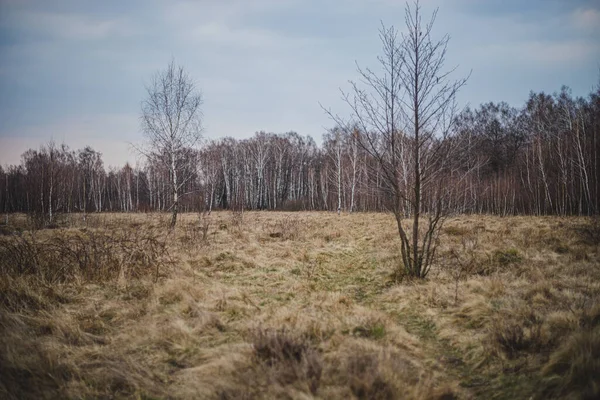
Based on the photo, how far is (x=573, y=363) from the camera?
84.4 inches

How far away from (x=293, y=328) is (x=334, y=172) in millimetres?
25078

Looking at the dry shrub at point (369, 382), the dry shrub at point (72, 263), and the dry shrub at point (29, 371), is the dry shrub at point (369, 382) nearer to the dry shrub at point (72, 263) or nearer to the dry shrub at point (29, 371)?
the dry shrub at point (29, 371)

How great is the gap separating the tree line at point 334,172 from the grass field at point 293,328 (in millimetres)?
15406

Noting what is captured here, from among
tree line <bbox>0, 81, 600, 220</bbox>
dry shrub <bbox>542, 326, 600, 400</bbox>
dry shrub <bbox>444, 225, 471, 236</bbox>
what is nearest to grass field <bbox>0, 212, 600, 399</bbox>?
dry shrub <bbox>542, 326, 600, 400</bbox>

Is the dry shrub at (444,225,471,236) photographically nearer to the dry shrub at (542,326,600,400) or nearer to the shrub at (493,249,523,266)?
the shrub at (493,249,523,266)

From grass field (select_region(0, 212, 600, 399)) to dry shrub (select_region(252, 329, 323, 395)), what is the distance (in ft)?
0.04

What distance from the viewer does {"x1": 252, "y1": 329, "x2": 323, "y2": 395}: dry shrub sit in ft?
7.68

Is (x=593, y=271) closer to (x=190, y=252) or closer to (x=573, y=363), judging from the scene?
(x=573, y=363)

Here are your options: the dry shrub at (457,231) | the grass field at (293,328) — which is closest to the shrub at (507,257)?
the grass field at (293,328)

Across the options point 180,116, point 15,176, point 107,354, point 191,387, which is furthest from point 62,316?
point 15,176

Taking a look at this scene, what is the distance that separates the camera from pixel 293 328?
3291 millimetres

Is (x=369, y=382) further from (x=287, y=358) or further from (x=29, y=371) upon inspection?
(x=29, y=371)

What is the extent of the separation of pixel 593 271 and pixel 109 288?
8510 millimetres

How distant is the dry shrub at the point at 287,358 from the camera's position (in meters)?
2.34
